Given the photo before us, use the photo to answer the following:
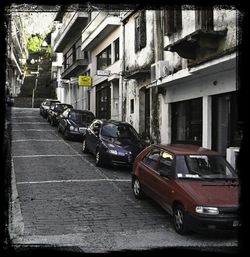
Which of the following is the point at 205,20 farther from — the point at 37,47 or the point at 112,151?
the point at 37,47

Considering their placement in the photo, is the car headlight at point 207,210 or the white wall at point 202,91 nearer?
the car headlight at point 207,210

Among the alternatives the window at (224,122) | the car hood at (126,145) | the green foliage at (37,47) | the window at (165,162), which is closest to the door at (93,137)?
the car hood at (126,145)

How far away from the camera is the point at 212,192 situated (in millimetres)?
7828

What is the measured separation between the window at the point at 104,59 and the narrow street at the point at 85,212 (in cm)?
1307

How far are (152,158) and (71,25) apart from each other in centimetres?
2664

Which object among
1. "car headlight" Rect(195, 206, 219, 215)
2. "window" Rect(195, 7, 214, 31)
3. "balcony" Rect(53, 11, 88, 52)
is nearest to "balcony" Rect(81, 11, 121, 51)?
"balcony" Rect(53, 11, 88, 52)

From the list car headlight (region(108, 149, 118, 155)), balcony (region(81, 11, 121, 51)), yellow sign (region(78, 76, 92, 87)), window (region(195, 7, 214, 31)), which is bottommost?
car headlight (region(108, 149, 118, 155))

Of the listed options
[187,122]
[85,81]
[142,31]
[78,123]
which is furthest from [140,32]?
[85,81]

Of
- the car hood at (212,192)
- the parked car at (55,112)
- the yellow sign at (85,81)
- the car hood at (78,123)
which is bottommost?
the car hood at (212,192)

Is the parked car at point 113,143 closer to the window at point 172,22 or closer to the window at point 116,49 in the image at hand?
the window at point 172,22

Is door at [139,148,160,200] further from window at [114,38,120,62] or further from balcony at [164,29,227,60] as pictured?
window at [114,38,120,62]

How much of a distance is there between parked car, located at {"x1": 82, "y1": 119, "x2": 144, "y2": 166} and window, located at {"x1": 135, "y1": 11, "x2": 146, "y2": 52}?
5553 mm

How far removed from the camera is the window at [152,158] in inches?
388

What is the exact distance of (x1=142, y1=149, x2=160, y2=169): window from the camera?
9848mm
